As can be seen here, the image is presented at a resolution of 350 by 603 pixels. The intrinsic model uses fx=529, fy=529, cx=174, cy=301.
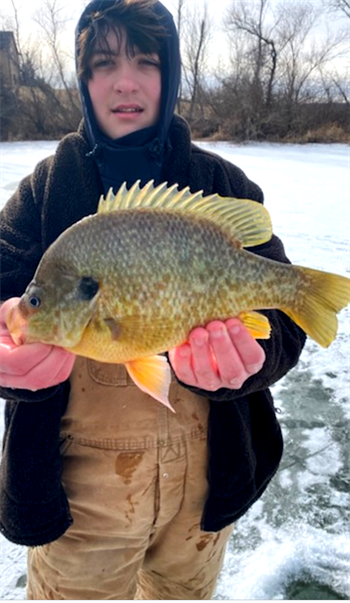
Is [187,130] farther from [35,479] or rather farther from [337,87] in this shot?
[337,87]

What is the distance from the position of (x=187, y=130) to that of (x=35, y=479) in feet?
3.85

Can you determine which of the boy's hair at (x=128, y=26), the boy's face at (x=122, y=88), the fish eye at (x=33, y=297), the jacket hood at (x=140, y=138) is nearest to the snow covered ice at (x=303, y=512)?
the fish eye at (x=33, y=297)

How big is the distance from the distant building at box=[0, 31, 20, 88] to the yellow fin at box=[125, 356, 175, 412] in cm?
2457

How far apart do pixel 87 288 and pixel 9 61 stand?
26298mm

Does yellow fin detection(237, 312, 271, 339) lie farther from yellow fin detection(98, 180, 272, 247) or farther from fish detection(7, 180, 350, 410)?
yellow fin detection(98, 180, 272, 247)

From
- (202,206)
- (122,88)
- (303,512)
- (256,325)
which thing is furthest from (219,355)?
(303,512)

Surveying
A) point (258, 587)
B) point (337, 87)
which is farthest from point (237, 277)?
point (337, 87)

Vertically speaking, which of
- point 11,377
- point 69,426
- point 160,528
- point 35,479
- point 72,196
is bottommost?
point 160,528

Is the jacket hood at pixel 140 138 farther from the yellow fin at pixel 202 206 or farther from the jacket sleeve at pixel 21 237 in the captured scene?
the yellow fin at pixel 202 206

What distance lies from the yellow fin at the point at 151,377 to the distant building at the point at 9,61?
2457 centimetres

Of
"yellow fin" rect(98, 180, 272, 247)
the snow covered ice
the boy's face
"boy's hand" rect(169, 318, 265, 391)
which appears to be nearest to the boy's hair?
the boy's face

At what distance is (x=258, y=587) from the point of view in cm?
198

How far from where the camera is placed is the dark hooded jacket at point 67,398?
4.77 ft

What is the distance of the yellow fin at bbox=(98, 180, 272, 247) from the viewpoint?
124 centimetres
